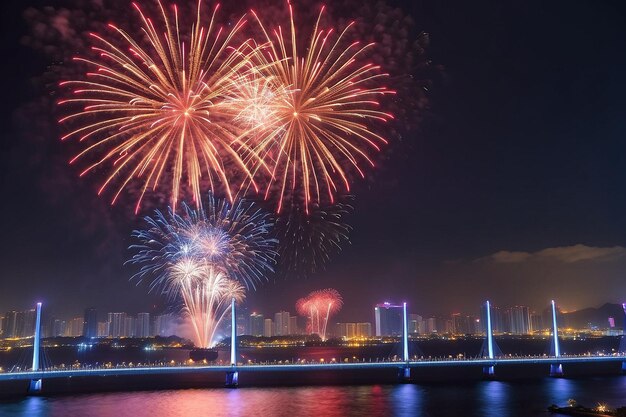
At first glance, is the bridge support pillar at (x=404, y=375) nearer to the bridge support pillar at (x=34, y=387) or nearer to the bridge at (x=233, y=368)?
the bridge at (x=233, y=368)

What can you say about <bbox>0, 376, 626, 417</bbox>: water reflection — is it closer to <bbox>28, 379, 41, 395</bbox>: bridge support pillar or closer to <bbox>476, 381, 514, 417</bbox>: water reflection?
<bbox>476, 381, 514, 417</bbox>: water reflection

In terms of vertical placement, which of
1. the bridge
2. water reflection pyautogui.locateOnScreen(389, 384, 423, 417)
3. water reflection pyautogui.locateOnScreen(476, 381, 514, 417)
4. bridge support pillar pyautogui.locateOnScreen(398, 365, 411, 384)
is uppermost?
the bridge

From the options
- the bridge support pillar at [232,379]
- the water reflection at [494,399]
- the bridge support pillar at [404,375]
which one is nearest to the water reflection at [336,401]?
the water reflection at [494,399]

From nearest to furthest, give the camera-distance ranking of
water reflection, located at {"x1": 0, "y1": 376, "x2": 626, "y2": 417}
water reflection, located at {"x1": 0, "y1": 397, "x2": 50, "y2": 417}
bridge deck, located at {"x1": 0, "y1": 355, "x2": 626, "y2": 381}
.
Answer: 1. water reflection, located at {"x1": 0, "y1": 397, "x2": 50, "y2": 417}
2. water reflection, located at {"x1": 0, "y1": 376, "x2": 626, "y2": 417}
3. bridge deck, located at {"x1": 0, "y1": 355, "x2": 626, "y2": 381}

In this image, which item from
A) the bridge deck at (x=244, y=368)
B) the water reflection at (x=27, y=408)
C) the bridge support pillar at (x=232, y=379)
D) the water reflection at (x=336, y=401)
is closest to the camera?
the water reflection at (x=27, y=408)

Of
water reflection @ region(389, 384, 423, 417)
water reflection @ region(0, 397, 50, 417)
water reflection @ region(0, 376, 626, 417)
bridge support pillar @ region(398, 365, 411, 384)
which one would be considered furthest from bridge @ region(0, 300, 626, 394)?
water reflection @ region(389, 384, 423, 417)

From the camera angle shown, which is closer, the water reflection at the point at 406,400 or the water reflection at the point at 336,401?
the water reflection at the point at 336,401

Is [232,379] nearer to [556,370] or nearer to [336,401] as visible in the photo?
[336,401]

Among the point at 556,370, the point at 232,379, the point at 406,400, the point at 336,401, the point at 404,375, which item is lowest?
the point at 406,400

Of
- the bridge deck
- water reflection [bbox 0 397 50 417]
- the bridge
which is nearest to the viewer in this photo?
water reflection [bbox 0 397 50 417]

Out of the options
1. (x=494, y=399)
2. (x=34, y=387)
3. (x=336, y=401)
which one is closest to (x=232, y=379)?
(x=336, y=401)

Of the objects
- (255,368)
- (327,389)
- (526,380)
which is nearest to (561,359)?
(526,380)
